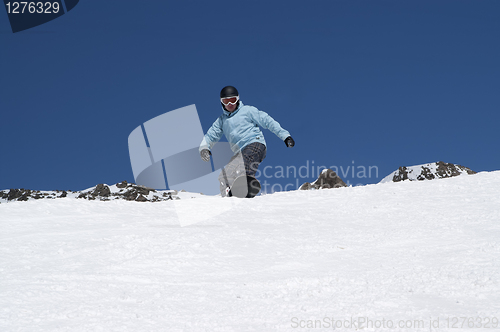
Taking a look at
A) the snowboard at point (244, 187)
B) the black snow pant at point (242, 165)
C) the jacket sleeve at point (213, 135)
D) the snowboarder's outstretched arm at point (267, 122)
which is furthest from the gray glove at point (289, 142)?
the jacket sleeve at point (213, 135)

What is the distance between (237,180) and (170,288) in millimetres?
4205

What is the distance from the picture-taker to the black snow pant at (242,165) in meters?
7.00

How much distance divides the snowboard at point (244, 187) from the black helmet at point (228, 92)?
1552mm

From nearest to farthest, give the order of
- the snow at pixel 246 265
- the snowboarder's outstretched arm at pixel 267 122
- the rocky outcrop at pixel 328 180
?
the snow at pixel 246 265, the snowboarder's outstretched arm at pixel 267 122, the rocky outcrop at pixel 328 180

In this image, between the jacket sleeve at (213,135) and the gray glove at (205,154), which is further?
the jacket sleeve at (213,135)

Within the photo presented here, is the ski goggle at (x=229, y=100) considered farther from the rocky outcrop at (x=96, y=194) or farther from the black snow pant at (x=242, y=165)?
the rocky outcrop at (x=96, y=194)

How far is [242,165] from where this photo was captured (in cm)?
699

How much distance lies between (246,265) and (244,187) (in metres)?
3.65

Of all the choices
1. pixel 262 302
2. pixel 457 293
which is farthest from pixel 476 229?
pixel 262 302

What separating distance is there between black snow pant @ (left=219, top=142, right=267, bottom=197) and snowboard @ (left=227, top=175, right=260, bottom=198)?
19 cm

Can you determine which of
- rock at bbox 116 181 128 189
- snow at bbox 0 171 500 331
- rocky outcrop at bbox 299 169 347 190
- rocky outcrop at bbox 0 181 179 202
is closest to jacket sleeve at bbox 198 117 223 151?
snow at bbox 0 171 500 331

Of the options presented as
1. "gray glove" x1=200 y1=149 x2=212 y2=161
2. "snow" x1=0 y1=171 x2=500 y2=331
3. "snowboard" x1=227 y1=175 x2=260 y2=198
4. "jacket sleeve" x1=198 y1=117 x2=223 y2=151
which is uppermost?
"jacket sleeve" x1=198 y1=117 x2=223 y2=151

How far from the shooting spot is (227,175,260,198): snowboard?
6.73 m

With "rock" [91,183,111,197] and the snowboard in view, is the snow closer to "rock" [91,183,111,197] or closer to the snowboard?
the snowboard
